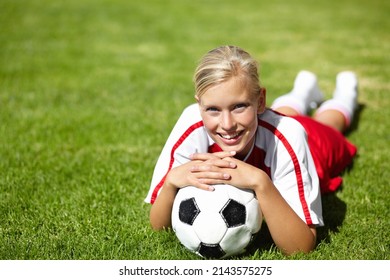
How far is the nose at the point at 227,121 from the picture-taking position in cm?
278

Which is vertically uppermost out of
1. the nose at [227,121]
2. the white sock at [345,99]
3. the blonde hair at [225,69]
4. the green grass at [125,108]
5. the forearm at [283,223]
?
the blonde hair at [225,69]

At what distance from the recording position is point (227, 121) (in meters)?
2.77

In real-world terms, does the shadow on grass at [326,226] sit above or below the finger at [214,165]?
below

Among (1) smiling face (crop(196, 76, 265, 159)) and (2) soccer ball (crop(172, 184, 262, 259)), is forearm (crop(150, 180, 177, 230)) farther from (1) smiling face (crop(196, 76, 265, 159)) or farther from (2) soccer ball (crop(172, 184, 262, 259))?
(1) smiling face (crop(196, 76, 265, 159))

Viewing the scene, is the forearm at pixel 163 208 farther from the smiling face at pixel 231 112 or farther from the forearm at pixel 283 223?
the forearm at pixel 283 223

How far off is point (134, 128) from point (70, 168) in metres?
1.12

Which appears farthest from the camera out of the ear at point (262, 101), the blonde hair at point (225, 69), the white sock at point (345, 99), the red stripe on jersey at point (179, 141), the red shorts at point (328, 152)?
the white sock at point (345, 99)

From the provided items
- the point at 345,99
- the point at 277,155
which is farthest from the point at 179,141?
the point at 345,99

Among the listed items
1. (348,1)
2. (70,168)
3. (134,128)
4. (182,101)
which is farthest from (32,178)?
(348,1)

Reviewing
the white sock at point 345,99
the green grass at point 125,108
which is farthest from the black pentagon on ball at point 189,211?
the white sock at point 345,99

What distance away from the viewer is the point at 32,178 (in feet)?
13.6

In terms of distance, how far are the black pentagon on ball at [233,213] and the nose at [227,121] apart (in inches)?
16.3

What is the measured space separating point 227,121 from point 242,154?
0.46 metres
